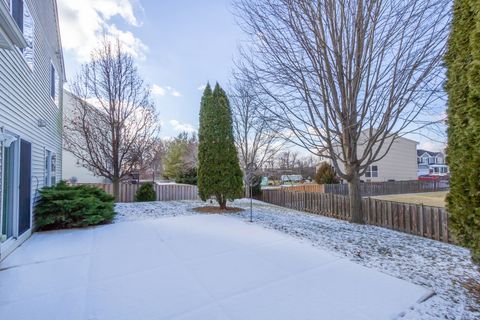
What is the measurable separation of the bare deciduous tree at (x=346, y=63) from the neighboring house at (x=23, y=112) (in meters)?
4.96

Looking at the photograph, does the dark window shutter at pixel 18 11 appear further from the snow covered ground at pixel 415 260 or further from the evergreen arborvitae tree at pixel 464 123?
the evergreen arborvitae tree at pixel 464 123

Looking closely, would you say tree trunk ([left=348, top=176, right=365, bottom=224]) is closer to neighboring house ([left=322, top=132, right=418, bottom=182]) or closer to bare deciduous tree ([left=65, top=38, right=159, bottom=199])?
bare deciduous tree ([left=65, top=38, right=159, bottom=199])

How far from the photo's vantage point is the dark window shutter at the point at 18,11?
4.44 metres

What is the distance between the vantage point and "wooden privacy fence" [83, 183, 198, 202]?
12102 millimetres

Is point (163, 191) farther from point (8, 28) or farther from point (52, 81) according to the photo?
point (8, 28)

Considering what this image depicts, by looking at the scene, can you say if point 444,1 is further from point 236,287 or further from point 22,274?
point 22,274

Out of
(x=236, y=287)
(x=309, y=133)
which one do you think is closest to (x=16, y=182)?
(x=236, y=287)

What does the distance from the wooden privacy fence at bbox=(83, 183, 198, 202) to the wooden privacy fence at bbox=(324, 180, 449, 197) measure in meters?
9.14

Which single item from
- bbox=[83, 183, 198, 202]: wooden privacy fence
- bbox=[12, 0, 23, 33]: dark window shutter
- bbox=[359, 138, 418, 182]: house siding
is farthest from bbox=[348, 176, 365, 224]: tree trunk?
bbox=[359, 138, 418, 182]: house siding

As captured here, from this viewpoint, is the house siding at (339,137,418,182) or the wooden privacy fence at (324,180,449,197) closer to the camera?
the wooden privacy fence at (324,180,449,197)

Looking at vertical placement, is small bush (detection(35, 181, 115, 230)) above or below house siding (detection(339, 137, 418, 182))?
below

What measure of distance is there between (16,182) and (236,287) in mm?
4426

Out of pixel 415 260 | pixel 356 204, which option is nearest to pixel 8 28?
pixel 415 260

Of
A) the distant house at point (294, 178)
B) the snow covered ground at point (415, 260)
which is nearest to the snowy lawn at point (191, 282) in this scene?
the snow covered ground at point (415, 260)
